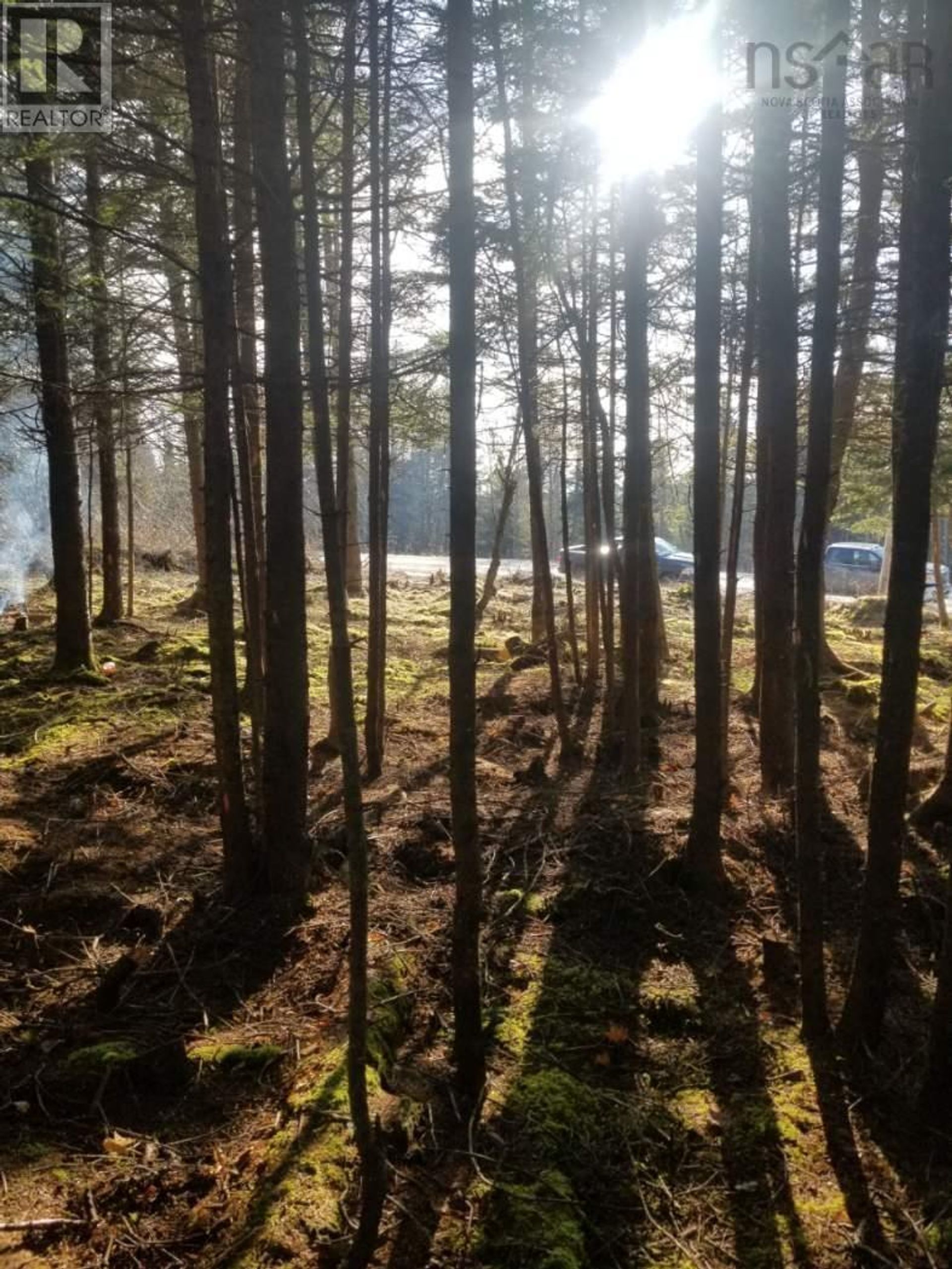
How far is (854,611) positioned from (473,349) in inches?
761

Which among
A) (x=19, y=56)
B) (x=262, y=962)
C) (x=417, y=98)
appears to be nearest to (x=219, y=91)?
(x=19, y=56)

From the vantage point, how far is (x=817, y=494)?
390cm

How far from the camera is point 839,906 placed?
5.71 meters

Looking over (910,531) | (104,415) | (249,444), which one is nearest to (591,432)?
(249,444)

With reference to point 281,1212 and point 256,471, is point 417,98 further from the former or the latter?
point 281,1212

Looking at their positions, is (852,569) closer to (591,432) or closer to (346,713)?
(591,432)

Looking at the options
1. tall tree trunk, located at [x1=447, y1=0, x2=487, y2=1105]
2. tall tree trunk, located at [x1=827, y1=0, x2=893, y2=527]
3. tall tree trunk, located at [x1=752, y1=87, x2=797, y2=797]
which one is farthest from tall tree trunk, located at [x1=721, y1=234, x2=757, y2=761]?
tall tree trunk, located at [x1=447, y1=0, x2=487, y2=1105]

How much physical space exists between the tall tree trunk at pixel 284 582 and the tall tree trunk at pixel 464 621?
1.69 metres

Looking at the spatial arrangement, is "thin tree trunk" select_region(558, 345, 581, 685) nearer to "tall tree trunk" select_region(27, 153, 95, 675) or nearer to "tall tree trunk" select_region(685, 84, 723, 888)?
"tall tree trunk" select_region(685, 84, 723, 888)

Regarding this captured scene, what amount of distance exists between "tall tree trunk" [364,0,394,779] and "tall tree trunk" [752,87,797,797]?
2701mm

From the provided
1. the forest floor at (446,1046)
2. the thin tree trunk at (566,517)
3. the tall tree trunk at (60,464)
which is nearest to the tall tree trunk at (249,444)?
the forest floor at (446,1046)

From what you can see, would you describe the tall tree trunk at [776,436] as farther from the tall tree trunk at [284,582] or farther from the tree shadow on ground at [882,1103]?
the tall tree trunk at [284,582]

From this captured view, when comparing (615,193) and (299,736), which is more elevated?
(615,193)

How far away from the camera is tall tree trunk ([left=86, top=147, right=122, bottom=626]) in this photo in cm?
930
